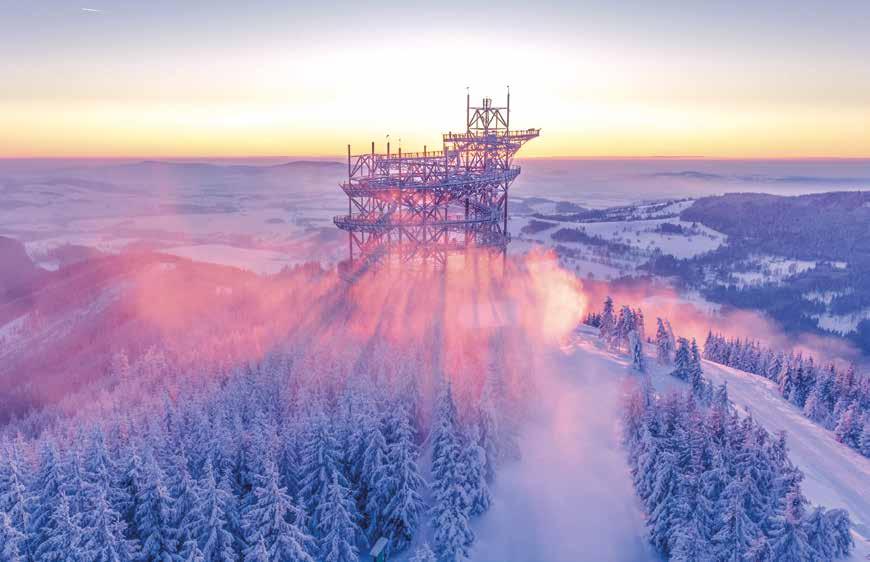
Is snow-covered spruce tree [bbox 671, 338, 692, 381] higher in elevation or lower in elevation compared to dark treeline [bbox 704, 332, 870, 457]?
higher

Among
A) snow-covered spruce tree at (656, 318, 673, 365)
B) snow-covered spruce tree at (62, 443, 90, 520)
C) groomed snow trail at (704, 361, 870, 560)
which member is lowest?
groomed snow trail at (704, 361, 870, 560)

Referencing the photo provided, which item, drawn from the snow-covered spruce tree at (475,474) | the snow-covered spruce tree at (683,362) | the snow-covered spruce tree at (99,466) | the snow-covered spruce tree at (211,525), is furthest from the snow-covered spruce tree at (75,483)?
the snow-covered spruce tree at (683,362)

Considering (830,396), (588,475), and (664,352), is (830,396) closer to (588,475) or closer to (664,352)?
(664,352)

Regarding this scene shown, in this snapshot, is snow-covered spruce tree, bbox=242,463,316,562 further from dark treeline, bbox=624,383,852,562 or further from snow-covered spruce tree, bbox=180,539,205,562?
dark treeline, bbox=624,383,852,562

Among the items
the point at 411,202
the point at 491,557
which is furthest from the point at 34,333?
the point at 491,557

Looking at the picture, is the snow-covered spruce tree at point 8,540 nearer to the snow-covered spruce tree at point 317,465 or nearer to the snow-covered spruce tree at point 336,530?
the snow-covered spruce tree at point 317,465

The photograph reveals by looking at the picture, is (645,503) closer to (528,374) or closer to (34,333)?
(528,374)

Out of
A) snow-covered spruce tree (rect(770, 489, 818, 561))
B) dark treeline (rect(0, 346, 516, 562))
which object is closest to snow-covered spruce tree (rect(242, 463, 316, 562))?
dark treeline (rect(0, 346, 516, 562))
